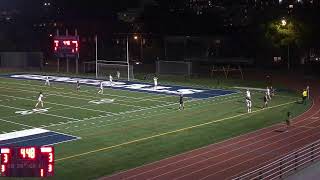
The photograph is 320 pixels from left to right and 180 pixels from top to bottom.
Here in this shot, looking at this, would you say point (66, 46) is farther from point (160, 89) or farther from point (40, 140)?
point (40, 140)

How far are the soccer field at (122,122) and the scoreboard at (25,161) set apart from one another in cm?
803

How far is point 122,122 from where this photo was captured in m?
33.8

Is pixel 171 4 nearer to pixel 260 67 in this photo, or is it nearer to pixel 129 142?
pixel 260 67

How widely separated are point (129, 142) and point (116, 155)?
9.02 feet

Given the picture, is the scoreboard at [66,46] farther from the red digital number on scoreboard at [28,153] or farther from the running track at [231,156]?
the red digital number on scoreboard at [28,153]

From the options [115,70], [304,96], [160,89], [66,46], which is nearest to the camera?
[304,96]

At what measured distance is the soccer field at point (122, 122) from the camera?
25.4 metres

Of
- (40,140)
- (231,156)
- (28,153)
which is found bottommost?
(231,156)

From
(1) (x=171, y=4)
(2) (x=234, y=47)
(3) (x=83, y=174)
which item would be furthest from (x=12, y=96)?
(1) (x=171, y=4)

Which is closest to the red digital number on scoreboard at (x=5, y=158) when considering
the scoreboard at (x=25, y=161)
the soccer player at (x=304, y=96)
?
the scoreboard at (x=25, y=161)

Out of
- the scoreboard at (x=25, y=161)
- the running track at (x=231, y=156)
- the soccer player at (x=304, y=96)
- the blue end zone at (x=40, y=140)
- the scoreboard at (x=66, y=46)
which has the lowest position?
the running track at (x=231, y=156)

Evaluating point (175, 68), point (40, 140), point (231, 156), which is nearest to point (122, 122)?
point (40, 140)

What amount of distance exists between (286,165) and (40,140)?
13.7 m

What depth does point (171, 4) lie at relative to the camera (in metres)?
106
